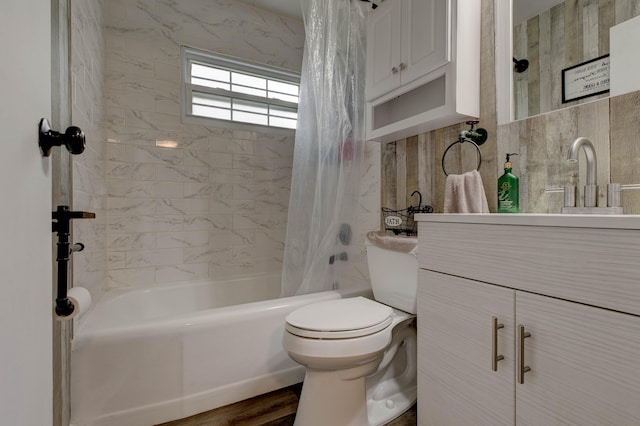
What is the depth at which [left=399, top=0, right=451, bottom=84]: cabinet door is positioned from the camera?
1434 mm

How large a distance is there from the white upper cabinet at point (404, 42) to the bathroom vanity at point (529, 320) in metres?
0.84

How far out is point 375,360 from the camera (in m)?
1.31

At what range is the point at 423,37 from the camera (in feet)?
5.04

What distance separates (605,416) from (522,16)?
4.86 feet

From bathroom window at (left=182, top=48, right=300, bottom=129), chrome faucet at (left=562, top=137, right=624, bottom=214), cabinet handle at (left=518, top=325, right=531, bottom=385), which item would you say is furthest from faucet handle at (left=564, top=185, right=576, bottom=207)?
bathroom window at (left=182, top=48, right=300, bottom=129)

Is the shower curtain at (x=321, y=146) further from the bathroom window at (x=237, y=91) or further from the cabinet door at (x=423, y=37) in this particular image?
the bathroom window at (x=237, y=91)

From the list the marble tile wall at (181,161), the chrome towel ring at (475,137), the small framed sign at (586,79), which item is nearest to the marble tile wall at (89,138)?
the marble tile wall at (181,161)

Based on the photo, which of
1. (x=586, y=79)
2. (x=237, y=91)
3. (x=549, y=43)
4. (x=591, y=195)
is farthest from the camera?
(x=237, y=91)

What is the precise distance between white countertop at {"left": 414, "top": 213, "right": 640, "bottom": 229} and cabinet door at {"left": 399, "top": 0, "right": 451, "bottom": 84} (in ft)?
2.70

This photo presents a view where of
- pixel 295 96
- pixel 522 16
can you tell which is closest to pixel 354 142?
pixel 522 16

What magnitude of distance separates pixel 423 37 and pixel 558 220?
115 cm

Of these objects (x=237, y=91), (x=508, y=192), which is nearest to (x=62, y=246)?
(x=508, y=192)
